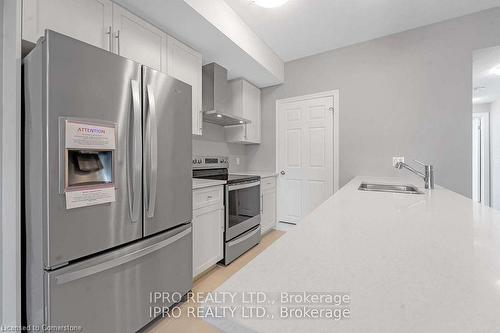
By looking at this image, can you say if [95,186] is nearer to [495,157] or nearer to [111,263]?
[111,263]

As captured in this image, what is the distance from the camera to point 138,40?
1.70 meters

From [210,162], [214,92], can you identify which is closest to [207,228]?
[210,162]

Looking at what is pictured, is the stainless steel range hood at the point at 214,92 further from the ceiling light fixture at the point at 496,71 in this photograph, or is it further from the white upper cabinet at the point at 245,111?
the ceiling light fixture at the point at 496,71

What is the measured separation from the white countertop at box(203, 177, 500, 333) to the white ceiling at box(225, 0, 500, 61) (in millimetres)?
2140

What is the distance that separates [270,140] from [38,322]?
2.92m

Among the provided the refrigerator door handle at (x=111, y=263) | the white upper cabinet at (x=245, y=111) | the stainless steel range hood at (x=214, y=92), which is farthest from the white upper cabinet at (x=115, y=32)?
the refrigerator door handle at (x=111, y=263)

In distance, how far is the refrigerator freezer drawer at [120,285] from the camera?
1.00m

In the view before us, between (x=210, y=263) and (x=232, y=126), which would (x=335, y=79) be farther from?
(x=210, y=263)

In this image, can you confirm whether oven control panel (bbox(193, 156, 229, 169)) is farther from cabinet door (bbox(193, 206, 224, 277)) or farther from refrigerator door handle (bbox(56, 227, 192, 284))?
refrigerator door handle (bbox(56, 227, 192, 284))

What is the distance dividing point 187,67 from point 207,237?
1668 mm

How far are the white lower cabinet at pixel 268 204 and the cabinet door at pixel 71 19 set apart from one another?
7.17 ft

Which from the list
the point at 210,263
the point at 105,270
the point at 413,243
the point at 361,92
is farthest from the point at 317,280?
the point at 361,92

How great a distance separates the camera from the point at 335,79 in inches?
112

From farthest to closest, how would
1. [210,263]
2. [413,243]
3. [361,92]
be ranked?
[361,92] < [210,263] < [413,243]
